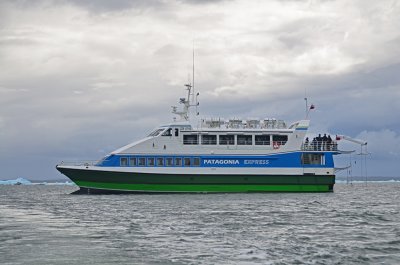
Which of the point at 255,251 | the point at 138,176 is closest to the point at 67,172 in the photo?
the point at 138,176

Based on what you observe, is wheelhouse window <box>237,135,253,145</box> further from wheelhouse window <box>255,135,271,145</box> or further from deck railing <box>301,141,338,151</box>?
deck railing <box>301,141,338,151</box>

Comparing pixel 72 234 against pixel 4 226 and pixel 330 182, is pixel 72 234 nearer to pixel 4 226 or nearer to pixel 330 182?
pixel 4 226

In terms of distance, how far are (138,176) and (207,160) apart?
6267mm

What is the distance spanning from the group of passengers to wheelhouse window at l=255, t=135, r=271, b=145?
366 centimetres

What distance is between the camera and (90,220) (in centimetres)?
2755

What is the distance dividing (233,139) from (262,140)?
2.69m

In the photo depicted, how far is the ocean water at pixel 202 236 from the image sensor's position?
53.7 feet

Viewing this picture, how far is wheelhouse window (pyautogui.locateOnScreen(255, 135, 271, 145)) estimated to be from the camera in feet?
165

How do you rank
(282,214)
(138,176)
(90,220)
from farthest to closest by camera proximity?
(138,176) → (282,214) → (90,220)

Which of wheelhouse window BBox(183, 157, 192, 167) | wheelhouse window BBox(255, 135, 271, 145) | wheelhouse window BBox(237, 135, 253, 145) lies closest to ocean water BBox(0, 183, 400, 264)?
wheelhouse window BBox(183, 157, 192, 167)

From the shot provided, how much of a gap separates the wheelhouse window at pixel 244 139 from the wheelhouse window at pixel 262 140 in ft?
1.80

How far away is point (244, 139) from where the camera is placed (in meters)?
50.1

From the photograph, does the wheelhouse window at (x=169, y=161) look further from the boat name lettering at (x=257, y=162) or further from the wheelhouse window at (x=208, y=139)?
the boat name lettering at (x=257, y=162)

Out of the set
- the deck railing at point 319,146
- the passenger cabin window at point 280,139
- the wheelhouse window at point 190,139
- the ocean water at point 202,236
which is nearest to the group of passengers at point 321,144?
the deck railing at point 319,146
